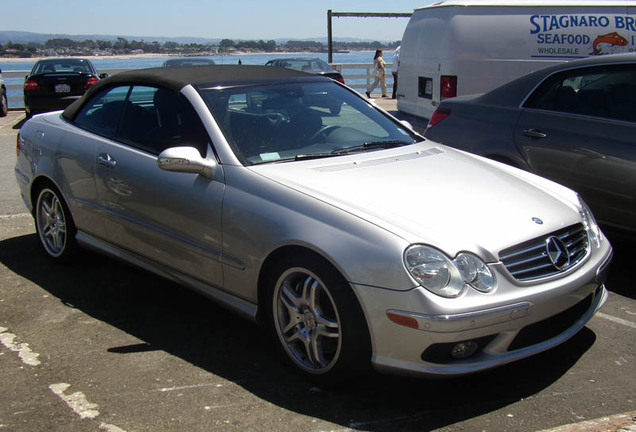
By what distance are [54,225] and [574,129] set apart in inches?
160

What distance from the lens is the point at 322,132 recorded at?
4.40 metres

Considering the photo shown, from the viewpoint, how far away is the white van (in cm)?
934

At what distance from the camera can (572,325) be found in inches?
140

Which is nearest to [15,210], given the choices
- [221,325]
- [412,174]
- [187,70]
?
[187,70]

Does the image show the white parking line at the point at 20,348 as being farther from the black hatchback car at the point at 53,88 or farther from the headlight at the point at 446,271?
the black hatchback car at the point at 53,88

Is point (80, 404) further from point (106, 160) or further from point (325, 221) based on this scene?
point (106, 160)

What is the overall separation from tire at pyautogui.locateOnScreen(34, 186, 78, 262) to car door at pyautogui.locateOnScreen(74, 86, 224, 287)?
53 centimetres

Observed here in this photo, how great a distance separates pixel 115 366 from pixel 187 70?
206cm

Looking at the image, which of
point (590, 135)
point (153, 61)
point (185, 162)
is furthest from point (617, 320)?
point (153, 61)

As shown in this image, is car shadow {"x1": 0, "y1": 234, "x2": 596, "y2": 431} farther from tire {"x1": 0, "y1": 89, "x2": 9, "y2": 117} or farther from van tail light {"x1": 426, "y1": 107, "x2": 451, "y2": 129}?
tire {"x1": 0, "y1": 89, "x2": 9, "y2": 117}

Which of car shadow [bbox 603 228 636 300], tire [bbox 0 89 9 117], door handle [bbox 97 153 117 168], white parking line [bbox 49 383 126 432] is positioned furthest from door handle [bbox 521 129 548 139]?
tire [bbox 0 89 9 117]

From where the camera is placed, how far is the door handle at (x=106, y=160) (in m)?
4.60

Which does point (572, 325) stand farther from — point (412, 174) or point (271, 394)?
point (271, 394)

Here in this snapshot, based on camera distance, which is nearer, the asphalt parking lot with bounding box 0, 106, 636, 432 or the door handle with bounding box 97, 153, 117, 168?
the asphalt parking lot with bounding box 0, 106, 636, 432
